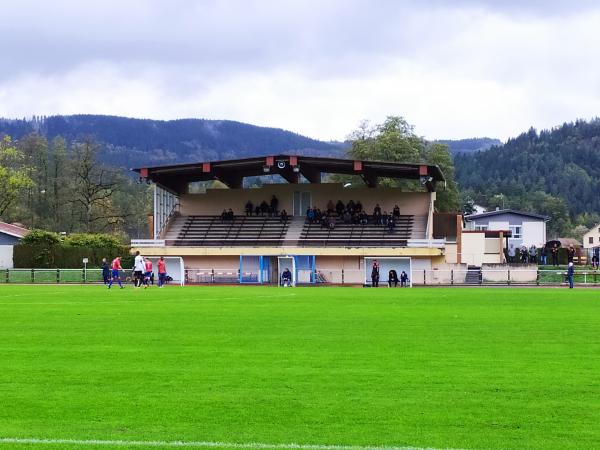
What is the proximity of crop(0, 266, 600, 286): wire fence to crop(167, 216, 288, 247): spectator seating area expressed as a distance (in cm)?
255

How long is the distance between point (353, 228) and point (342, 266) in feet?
11.5

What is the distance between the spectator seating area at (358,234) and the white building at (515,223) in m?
46.5

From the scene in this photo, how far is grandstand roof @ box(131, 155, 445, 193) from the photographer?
61156 mm

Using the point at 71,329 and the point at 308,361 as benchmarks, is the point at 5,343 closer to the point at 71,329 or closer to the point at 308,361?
the point at 71,329

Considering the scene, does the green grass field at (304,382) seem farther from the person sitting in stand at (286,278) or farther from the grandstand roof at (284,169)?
the grandstand roof at (284,169)

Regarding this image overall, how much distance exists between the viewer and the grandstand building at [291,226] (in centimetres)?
5984

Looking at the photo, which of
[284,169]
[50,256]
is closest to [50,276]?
[50,256]

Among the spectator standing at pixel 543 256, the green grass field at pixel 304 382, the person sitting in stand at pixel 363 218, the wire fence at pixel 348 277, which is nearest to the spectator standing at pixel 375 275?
the wire fence at pixel 348 277

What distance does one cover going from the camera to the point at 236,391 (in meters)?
11.2

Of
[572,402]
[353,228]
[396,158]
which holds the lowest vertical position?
[572,402]

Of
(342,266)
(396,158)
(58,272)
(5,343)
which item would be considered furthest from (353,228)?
(5,343)

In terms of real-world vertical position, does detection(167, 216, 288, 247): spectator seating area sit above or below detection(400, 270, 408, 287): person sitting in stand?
above

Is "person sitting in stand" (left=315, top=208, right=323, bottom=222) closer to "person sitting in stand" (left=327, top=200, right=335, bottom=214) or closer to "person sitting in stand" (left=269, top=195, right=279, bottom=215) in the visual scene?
"person sitting in stand" (left=327, top=200, right=335, bottom=214)

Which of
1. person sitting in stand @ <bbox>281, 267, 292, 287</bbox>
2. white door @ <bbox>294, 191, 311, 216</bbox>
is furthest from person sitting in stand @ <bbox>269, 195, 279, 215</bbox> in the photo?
person sitting in stand @ <bbox>281, 267, 292, 287</bbox>
